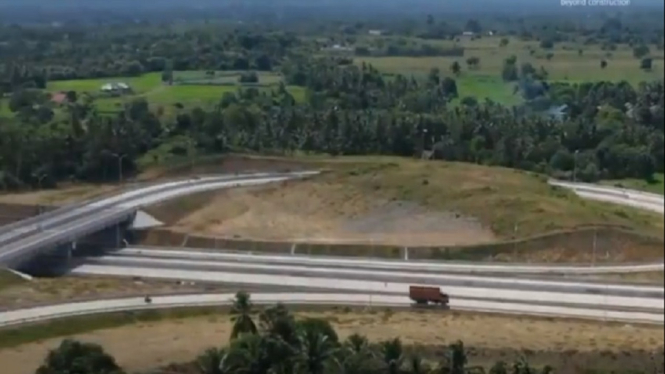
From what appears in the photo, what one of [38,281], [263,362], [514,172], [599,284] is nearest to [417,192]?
[514,172]

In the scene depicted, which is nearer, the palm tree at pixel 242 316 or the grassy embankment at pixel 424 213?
the palm tree at pixel 242 316

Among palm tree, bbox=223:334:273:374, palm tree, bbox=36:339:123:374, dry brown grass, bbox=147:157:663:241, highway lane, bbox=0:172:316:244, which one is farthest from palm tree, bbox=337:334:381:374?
highway lane, bbox=0:172:316:244

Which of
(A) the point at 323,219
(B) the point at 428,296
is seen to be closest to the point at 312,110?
(A) the point at 323,219

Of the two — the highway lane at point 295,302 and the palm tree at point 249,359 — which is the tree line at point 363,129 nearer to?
the highway lane at point 295,302

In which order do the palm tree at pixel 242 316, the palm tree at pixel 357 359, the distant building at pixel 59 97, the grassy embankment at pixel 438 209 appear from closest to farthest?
1. the palm tree at pixel 357 359
2. the palm tree at pixel 242 316
3. the grassy embankment at pixel 438 209
4. the distant building at pixel 59 97

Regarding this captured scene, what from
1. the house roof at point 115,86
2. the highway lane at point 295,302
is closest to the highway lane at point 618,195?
the highway lane at point 295,302

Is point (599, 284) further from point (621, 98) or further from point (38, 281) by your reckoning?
point (621, 98)

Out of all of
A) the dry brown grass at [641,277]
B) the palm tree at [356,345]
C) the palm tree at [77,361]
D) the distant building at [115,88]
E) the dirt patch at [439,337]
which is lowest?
the dirt patch at [439,337]

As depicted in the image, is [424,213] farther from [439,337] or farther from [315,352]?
[315,352]
